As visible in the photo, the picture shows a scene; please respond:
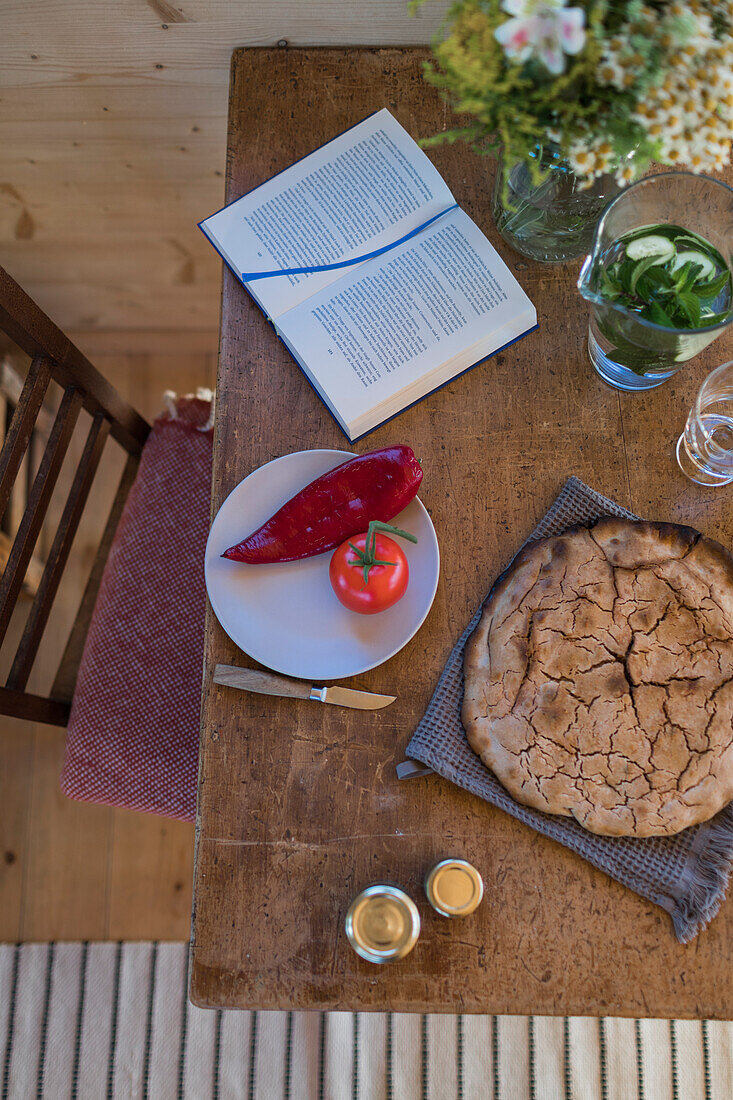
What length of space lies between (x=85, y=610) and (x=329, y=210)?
2.82 feet

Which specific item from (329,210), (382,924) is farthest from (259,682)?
(329,210)

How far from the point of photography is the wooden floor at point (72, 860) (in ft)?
5.73

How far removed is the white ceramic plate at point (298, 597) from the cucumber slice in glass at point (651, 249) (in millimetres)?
385

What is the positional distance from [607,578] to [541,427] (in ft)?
0.74

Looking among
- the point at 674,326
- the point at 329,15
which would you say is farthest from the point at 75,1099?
the point at 329,15

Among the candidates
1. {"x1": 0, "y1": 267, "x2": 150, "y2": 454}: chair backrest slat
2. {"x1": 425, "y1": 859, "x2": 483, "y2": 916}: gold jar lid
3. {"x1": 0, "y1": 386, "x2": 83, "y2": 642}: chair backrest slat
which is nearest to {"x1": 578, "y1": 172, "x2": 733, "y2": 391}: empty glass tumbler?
{"x1": 425, "y1": 859, "x2": 483, "y2": 916}: gold jar lid

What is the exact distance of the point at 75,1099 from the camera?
1.31 m

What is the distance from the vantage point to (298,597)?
90 centimetres

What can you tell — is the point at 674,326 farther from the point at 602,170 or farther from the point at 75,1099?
the point at 75,1099

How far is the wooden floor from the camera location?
1.75 m

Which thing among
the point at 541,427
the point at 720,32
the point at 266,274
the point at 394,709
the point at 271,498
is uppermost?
the point at 720,32

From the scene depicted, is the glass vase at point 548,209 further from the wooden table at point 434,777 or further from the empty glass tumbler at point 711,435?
the empty glass tumbler at point 711,435

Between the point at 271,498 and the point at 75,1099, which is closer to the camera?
the point at 271,498

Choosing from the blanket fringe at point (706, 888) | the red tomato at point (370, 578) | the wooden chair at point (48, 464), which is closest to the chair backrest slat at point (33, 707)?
the wooden chair at point (48, 464)
